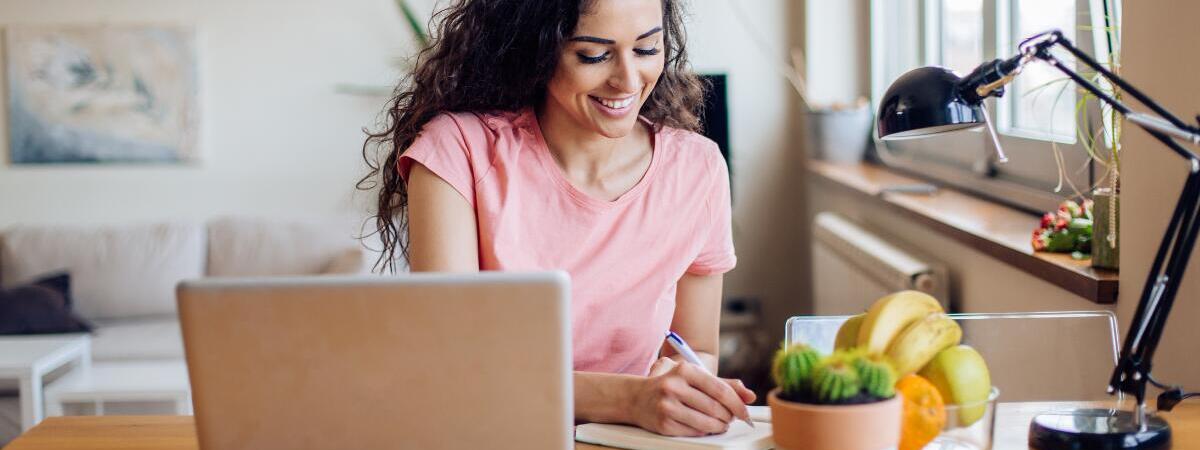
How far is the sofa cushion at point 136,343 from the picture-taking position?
12.5ft

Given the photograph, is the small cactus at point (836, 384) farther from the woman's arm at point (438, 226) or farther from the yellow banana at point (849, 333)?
the woman's arm at point (438, 226)

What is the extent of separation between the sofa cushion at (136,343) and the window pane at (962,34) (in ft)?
7.85

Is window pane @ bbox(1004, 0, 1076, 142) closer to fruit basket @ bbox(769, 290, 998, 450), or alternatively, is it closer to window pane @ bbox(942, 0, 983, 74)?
window pane @ bbox(942, 0, 983, 74)

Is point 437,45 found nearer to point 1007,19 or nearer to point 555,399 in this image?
point 555,399

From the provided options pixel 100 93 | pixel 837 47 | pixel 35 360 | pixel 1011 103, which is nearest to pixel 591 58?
pixel 1011 103

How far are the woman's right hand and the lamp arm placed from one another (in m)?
0.36

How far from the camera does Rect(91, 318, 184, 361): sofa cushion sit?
150 inches

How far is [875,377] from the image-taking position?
98cm

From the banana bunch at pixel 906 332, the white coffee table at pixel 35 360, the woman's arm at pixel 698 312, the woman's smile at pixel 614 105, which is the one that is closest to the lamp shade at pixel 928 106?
the banana bunch at pixel 906 332

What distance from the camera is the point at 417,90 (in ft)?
5.75

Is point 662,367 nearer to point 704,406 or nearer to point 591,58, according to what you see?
point 704,406

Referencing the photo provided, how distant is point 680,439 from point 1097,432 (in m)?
0.40

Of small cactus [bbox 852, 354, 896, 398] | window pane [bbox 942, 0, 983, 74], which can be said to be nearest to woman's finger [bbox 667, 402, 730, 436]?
small cactus [bbox 852, 354, 896, 398]

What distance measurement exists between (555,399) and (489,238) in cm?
64
